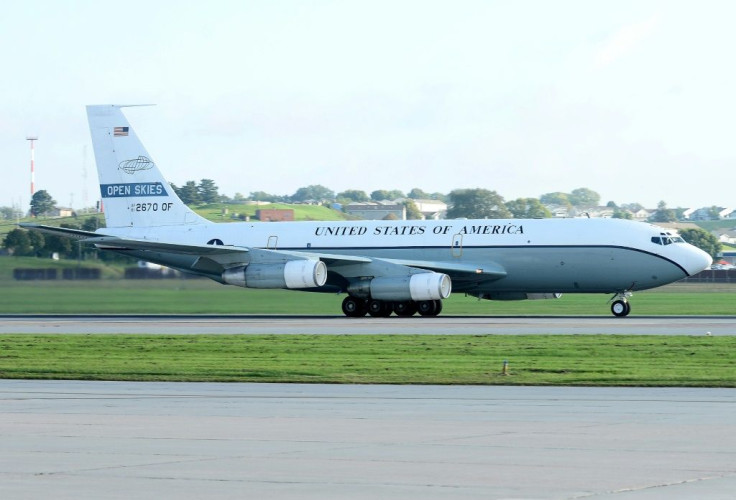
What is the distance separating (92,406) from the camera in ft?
61.9

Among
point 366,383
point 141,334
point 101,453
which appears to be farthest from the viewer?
point 141,334

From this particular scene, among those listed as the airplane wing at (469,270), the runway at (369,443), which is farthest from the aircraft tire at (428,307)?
the runway at (369,443)

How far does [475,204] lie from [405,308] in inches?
1835

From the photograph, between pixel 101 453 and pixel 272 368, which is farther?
pixel 272 368

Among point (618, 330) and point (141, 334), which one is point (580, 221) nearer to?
point (618, 330)

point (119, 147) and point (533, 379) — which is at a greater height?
point (119, 147)

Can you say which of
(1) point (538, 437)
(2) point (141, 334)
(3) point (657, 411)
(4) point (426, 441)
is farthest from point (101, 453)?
(2) point (141, 334)

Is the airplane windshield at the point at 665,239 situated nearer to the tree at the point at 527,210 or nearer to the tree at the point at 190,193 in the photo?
the tree at the point at 190,193

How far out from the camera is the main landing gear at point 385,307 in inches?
1956

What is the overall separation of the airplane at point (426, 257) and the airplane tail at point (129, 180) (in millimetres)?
1368

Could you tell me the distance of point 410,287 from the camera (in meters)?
47.7

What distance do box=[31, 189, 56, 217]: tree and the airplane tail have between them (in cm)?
3606

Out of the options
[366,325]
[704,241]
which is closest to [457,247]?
[366,325]

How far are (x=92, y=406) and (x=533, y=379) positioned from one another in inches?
316
